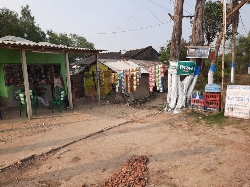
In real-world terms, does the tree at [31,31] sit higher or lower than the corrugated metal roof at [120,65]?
higher

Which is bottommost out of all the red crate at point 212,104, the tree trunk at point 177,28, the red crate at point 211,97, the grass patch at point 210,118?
the grass patch at point 210,118

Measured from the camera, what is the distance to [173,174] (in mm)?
4098

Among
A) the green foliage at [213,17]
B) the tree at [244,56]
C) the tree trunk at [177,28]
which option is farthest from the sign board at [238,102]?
the tree at [244,56]

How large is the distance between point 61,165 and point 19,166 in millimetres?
960

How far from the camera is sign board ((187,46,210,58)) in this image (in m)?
8.54

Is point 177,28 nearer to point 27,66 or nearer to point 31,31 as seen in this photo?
point 27,66

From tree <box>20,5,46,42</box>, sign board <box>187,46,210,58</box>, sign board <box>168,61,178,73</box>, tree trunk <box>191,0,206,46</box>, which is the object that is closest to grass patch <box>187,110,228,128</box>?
sign board <box>168,61,178,73</box>

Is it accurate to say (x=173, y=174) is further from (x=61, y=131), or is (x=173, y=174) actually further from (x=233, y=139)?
(x=61, y=131)

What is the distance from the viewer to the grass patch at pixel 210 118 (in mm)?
7352

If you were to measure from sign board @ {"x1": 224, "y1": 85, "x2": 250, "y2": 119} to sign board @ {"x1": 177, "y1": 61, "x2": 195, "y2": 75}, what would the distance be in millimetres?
1778

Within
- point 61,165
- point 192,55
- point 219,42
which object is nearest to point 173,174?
point 61,165

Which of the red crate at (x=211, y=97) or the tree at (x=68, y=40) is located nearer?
the red crate at (x=211, y=97)

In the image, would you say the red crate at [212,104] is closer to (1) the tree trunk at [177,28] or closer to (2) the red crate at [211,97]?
(2) the red crate at [211,97]

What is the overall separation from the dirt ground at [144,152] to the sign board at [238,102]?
0.35m
